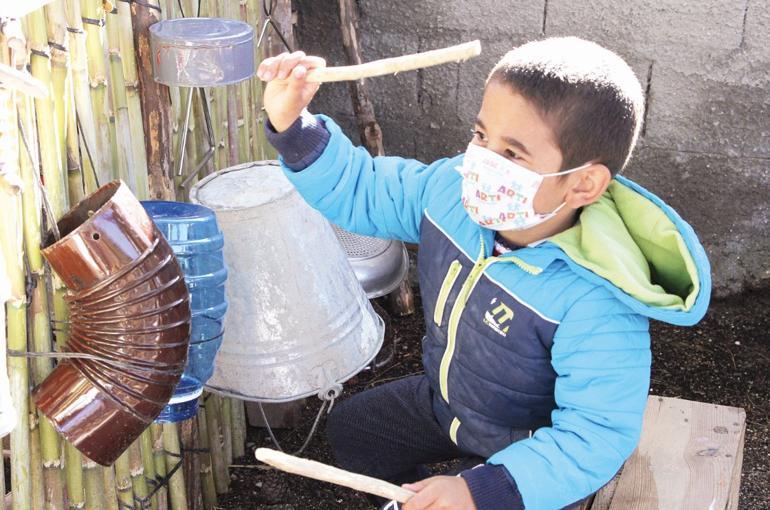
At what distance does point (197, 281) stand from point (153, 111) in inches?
17.8

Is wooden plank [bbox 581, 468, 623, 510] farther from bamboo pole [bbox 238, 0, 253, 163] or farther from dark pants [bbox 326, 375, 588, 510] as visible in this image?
bamboo pole [bbox 238, 0, 253, 163]

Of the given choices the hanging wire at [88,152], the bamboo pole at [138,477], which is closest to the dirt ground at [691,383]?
the bamboo pole at [138,477]

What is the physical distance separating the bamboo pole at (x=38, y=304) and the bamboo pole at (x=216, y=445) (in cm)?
73

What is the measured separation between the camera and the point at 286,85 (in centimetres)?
202

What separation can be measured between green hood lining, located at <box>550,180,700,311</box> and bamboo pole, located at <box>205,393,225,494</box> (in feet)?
4.28

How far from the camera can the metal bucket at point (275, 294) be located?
238 centimetres

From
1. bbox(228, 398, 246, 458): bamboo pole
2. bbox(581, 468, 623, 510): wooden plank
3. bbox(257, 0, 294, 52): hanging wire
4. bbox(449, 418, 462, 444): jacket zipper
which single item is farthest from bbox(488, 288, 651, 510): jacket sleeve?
bbox(257, 0, 294, 52): hanging wire

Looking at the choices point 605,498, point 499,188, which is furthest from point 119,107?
point 605,498

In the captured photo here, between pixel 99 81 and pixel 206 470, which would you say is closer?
pixel 99 81

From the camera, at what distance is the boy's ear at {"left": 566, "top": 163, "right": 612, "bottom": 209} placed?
2006 mm

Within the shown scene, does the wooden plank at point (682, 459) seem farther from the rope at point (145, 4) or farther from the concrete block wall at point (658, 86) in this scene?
the rope at point (145, 4)

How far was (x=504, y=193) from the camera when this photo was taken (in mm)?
1975

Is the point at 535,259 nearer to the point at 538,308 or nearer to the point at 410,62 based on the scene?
the point at 538,308

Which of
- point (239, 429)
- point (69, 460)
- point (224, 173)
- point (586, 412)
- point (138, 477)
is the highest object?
point (224, 173)
